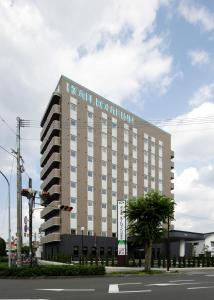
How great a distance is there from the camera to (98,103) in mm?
95125

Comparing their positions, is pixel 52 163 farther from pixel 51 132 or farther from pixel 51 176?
pixel 51 132

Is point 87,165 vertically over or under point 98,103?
under

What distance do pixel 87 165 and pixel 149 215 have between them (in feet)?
165

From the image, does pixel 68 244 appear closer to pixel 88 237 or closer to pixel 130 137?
pixel 88 237

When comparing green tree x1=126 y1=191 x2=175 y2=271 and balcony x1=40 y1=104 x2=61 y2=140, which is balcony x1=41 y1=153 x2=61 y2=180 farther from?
green tree x1=126 y1=191 x2=175 y2=271

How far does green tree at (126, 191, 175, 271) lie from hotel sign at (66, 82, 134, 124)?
49.6m

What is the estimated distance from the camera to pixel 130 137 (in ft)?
336

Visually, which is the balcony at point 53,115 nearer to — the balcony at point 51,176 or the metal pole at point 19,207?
the balcony at point 51,176

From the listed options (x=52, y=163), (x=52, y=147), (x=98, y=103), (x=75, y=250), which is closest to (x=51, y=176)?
(x=52, y=163)

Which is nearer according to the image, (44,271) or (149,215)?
(44,271)

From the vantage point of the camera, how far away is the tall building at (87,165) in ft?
283

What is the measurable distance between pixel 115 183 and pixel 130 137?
11018 millimetres

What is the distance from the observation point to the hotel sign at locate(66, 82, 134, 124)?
8900 centimetres

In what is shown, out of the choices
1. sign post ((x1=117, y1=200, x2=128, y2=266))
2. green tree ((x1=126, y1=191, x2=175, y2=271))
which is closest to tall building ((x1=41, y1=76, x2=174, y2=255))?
sign post ((x1=117, y1=200, x2=128, y2=266))
